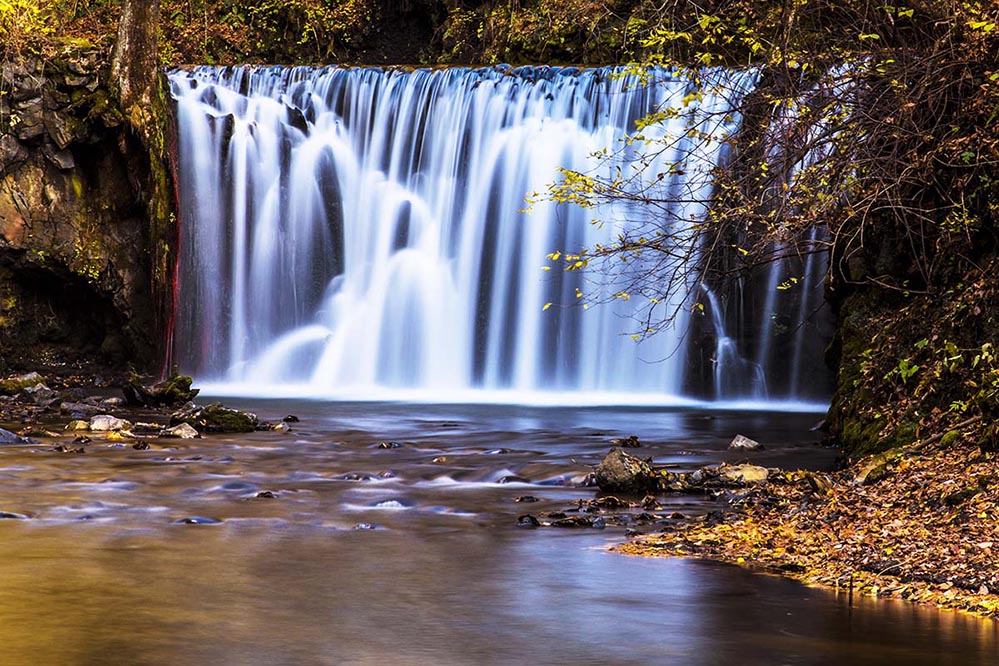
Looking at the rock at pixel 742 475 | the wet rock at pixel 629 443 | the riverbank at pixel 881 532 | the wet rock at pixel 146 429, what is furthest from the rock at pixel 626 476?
the wet rock at pixel 146 429

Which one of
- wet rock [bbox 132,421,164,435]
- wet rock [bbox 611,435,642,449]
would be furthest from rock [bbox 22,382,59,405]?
wet rock [bbox 611,435,642,449]

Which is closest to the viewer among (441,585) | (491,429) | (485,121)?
(441,585)

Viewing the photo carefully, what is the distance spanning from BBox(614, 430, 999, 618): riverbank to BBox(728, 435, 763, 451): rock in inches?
114

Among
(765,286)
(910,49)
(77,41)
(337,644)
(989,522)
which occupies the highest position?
(77,41)

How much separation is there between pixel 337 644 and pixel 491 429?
8214 mm

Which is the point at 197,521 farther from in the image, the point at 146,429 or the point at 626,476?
the point at 146,429

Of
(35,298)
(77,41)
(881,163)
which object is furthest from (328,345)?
(881,163)

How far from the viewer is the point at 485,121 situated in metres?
19.1

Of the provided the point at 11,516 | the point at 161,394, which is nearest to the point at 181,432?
the point at 161,394

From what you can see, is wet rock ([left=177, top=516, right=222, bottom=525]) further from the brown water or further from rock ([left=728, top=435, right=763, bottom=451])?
rock ([left=728, top=435, right=763, bottom=451])

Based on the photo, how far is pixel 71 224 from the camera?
1916cm

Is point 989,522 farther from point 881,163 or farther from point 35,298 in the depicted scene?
point 35,298

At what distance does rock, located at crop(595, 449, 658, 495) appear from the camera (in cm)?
852

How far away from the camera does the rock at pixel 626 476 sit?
8516 mm
